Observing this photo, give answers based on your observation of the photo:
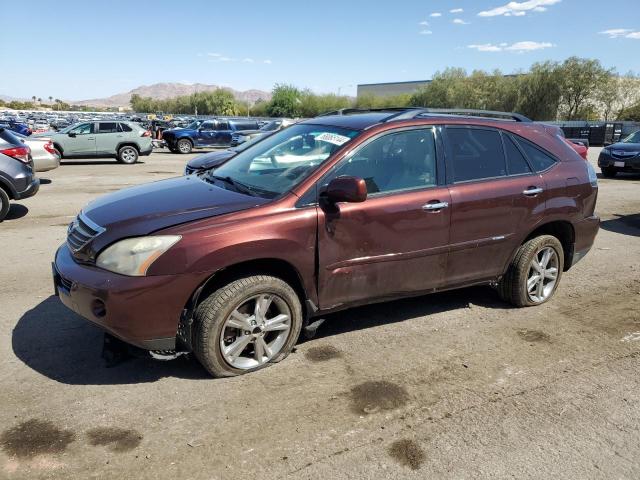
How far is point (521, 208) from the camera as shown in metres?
4.54

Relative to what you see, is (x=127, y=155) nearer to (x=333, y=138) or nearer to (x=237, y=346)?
A: (x=333, y=138)

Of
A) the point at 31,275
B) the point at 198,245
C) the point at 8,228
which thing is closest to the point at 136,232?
the point at 198,245

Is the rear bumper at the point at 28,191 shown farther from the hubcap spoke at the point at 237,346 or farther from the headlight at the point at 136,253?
the hubcap spoke at the point at 237,346

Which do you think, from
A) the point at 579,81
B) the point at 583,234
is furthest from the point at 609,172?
the point at 579,81

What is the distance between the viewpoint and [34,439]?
2838 mm

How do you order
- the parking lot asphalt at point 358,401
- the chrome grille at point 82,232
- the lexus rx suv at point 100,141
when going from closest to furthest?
the parking lot asphalt at point 358,401
the chrome grille at point 82,232
the lexus rx suv at point 100,141

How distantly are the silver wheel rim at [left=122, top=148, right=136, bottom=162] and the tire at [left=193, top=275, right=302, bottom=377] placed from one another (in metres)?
17.8

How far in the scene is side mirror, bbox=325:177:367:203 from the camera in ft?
11.4

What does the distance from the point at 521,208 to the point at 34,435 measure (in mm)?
3927

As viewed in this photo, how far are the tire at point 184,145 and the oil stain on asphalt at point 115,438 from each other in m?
24.3

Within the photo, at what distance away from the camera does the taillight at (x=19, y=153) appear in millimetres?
8734

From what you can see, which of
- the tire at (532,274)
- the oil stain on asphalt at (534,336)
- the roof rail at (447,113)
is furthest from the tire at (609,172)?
the oil stain on asphalt at (534,336)

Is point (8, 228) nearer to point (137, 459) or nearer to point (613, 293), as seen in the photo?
point (137, 459)

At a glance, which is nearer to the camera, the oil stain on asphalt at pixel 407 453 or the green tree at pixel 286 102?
the oil stain on asphalt at pixel 407 453
